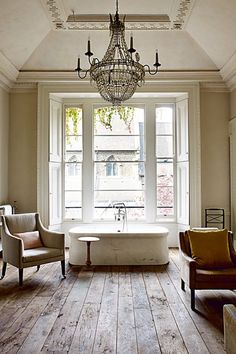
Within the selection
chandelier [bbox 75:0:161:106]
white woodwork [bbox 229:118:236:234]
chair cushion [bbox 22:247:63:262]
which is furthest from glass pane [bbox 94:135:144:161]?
chandelier [bbox 75:0:161:106]

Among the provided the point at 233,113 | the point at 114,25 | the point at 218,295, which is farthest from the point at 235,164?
the point at 114,25

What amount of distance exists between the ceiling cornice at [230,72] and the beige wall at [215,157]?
425mm

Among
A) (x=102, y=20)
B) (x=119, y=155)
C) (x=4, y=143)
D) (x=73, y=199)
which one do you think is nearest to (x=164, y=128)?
(x=119, y=155)

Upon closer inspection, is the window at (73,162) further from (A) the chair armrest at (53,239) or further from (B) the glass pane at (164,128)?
(A) the chair armrest at (53,239)

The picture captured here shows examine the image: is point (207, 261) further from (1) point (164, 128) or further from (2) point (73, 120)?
(2) point (73, 120)

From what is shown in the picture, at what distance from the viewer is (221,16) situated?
5035mm

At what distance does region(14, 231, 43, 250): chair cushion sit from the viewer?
4883 millimetres

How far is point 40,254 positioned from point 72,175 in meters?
2.84

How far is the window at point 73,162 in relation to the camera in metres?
7.20

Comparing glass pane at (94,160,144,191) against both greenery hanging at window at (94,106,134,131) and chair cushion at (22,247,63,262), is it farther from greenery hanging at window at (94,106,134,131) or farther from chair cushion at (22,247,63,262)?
chair cushion at (22,247,63,262)

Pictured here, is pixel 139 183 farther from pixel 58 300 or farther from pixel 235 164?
pixel 58 300

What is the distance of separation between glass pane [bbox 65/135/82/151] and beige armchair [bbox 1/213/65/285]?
237cm

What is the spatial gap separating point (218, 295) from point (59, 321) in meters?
1.95

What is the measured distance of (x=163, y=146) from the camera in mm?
7215
